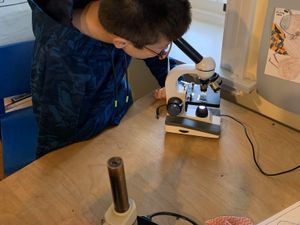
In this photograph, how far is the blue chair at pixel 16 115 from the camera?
1.20m

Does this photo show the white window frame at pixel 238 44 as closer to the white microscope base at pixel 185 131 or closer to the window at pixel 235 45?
the window at pixel 235 45

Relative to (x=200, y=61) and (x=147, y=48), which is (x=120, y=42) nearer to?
(x=147, y=48)

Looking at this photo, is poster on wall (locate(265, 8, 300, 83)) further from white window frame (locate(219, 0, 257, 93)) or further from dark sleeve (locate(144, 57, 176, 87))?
dark sleeve (locate(144, 57, 176, 87))

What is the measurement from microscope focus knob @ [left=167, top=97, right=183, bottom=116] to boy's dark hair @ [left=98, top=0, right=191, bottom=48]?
8.3 inches

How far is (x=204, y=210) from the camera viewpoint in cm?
82

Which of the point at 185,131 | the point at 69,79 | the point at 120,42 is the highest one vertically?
the point at 120,42

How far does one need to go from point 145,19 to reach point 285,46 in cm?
40

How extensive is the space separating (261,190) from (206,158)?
162 millimetres

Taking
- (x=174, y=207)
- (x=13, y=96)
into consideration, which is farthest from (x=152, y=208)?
(x=13, y=96)

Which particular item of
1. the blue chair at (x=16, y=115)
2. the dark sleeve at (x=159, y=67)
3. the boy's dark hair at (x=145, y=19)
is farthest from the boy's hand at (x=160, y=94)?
the blue chair at (x=16, y=115)

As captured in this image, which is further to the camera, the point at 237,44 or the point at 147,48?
the point at 237,44

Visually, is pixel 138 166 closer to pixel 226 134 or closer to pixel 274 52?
pixel 226 134

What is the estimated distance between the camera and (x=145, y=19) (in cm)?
82

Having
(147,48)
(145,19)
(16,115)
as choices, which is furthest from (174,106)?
(16,115)
